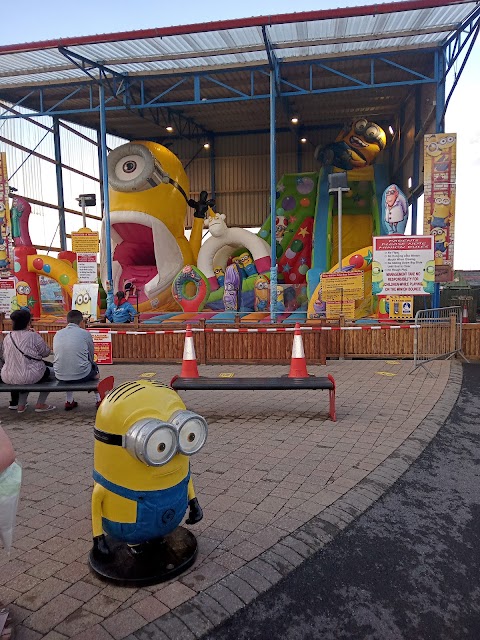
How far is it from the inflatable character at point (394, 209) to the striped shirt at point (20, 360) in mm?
9092

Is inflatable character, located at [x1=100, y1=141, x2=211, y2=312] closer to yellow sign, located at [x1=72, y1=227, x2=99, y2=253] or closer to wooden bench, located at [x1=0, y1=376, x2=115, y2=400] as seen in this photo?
yellow sign, located at [x1=72, y1=227, x2=99, y2=253]

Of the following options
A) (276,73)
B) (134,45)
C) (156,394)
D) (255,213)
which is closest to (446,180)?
(276,73)

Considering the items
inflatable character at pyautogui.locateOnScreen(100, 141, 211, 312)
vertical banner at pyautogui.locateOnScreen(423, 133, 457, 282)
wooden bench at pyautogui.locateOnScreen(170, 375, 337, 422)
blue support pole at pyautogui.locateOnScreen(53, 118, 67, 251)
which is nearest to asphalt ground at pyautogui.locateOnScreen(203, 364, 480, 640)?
wooden bench at pyautogui.locateOnScreen(170, 375, 337, 422)

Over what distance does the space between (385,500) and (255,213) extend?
25.7 meters

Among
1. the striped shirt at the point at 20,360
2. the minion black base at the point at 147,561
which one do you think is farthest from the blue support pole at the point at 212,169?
the minion black base at the point at 147,561

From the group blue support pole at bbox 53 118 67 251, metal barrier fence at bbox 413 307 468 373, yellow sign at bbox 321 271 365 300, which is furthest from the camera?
blue support pole at bbox 53 118 67 251

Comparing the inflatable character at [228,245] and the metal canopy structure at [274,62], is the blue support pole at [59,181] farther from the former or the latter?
the inflatable character at [228,245]

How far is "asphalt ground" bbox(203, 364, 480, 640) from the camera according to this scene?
2250 mm

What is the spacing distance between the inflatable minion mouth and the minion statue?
13930 mm

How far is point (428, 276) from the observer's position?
899cm

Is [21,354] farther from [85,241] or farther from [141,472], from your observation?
[85,241]

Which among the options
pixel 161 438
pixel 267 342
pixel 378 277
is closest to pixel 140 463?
pixel 161 438

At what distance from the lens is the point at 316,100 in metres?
21.2

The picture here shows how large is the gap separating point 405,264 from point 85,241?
7481mm
